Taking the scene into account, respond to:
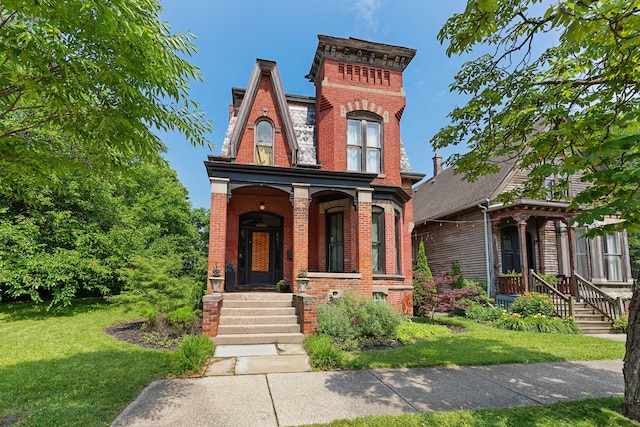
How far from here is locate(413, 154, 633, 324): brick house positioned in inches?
532

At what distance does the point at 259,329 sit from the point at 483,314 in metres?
8.57

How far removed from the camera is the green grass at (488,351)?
Answer: 6.34 metres

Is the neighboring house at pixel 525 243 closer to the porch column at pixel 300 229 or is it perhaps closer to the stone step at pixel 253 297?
the porch column at pixel 300 229

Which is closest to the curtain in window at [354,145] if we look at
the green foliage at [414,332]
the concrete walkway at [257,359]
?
the green foliage at [414,332]

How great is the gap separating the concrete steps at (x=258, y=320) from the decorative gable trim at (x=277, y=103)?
492cm

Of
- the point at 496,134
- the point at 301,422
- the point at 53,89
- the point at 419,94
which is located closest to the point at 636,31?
the point at 496,134

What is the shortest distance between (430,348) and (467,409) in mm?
3331

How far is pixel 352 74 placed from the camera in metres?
12.8

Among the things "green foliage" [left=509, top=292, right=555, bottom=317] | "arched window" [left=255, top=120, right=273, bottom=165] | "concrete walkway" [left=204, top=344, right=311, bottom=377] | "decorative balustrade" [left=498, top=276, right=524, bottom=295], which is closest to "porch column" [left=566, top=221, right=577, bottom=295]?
"decorative balustrade" [left=498, top=276, right=524, bottom=295]

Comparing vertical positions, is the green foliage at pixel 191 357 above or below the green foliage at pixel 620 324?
above

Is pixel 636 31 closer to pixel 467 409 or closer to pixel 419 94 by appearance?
pixel 467 409

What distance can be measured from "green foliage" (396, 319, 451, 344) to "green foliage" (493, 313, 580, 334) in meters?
2.78

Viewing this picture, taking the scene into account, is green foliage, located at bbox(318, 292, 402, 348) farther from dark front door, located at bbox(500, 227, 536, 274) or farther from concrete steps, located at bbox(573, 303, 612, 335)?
dark front door, located at bbox(500, 227, 536, 274)

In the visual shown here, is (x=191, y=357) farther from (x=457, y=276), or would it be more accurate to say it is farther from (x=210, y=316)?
(x=457, y=276)
